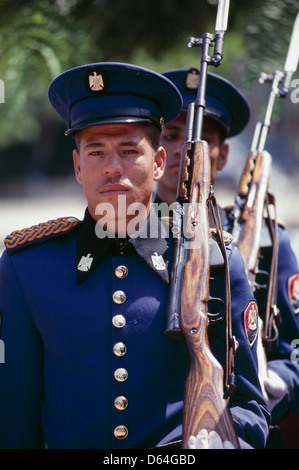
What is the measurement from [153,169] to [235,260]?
17.0 inches

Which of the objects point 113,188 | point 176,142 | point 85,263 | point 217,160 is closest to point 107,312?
point 85,263

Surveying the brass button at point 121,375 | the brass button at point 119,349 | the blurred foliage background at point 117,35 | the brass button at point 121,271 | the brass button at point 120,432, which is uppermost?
the blurred foliage background at point 117,35

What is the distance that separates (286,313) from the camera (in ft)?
9.60

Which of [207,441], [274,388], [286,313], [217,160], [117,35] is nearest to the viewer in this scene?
[207,441]

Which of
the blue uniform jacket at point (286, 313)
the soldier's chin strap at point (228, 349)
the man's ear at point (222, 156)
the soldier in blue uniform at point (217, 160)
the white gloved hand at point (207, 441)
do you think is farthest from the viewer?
the man's ear at point (222, 156)

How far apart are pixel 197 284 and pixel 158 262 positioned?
7.3 inches

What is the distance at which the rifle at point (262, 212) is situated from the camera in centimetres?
275

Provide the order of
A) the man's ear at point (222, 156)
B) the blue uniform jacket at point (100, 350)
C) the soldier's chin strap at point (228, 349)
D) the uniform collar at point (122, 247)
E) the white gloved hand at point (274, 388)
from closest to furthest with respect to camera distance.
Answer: the soldier's chin strap at point (228, 349) < the blue uniform jacket at point (100, 350) < the uniform collar at point (122, 247) < the white gloved hand at point (274, 388) < the man's ear at point (222, 156)

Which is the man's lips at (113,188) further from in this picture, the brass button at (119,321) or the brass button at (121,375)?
the brass button at (121,375)

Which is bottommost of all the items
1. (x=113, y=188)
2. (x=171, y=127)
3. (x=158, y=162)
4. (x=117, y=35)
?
(x=113, y=188)

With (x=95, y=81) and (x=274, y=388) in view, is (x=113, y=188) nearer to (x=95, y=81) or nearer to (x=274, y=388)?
(x=95, y=81)

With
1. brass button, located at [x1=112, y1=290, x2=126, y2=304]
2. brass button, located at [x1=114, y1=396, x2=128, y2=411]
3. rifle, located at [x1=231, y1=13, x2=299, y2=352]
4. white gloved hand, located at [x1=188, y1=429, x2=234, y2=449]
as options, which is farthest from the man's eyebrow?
white gloved hand, located at [x1=188, y1=429, x2=234, y2=449]

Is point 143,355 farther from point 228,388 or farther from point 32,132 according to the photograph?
point 32,132

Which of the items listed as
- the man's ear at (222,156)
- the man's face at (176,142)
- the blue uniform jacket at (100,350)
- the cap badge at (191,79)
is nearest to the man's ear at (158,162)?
the blue uniform jacket at (100,350)
